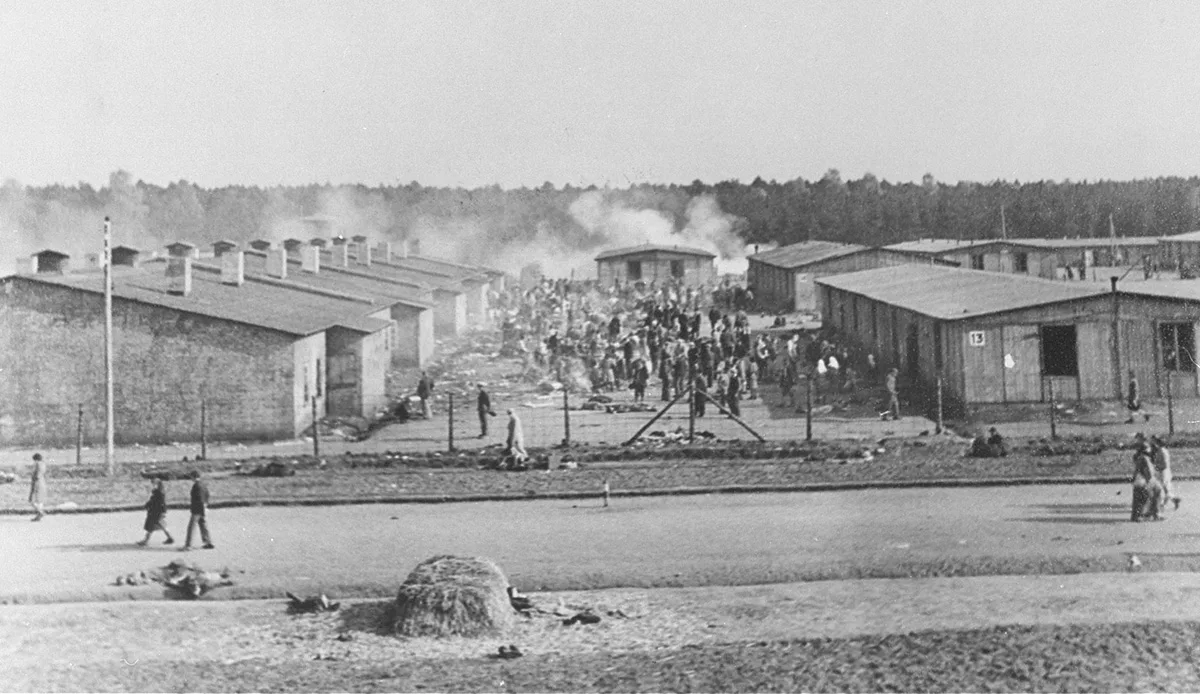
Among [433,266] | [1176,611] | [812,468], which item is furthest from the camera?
[433,266]

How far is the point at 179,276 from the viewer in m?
36.2

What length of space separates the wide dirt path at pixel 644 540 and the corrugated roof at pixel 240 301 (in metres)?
10.7

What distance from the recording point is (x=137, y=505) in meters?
23.1

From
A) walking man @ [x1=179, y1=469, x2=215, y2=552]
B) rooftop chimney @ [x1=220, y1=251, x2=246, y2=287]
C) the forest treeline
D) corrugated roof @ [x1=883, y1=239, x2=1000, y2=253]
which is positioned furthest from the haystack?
the forest treeline

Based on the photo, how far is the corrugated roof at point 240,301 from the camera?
106 feet

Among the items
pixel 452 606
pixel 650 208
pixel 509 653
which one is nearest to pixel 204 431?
pixel 452 606

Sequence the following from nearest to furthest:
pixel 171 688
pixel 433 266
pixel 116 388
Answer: pixel 171 688 → pixel 116 388 → pixel 433 266

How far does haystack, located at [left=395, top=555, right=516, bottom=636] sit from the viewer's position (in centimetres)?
1516

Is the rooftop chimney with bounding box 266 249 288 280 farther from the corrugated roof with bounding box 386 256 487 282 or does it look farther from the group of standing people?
the group of standing people

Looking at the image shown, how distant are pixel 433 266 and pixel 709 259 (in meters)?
15.4

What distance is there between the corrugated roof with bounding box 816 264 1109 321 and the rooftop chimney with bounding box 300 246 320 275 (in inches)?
846

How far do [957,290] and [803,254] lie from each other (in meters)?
31.4

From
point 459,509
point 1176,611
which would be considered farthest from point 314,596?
point 1176,611

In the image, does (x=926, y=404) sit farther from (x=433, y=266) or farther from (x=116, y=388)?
Answer: (x=433, y=266)
